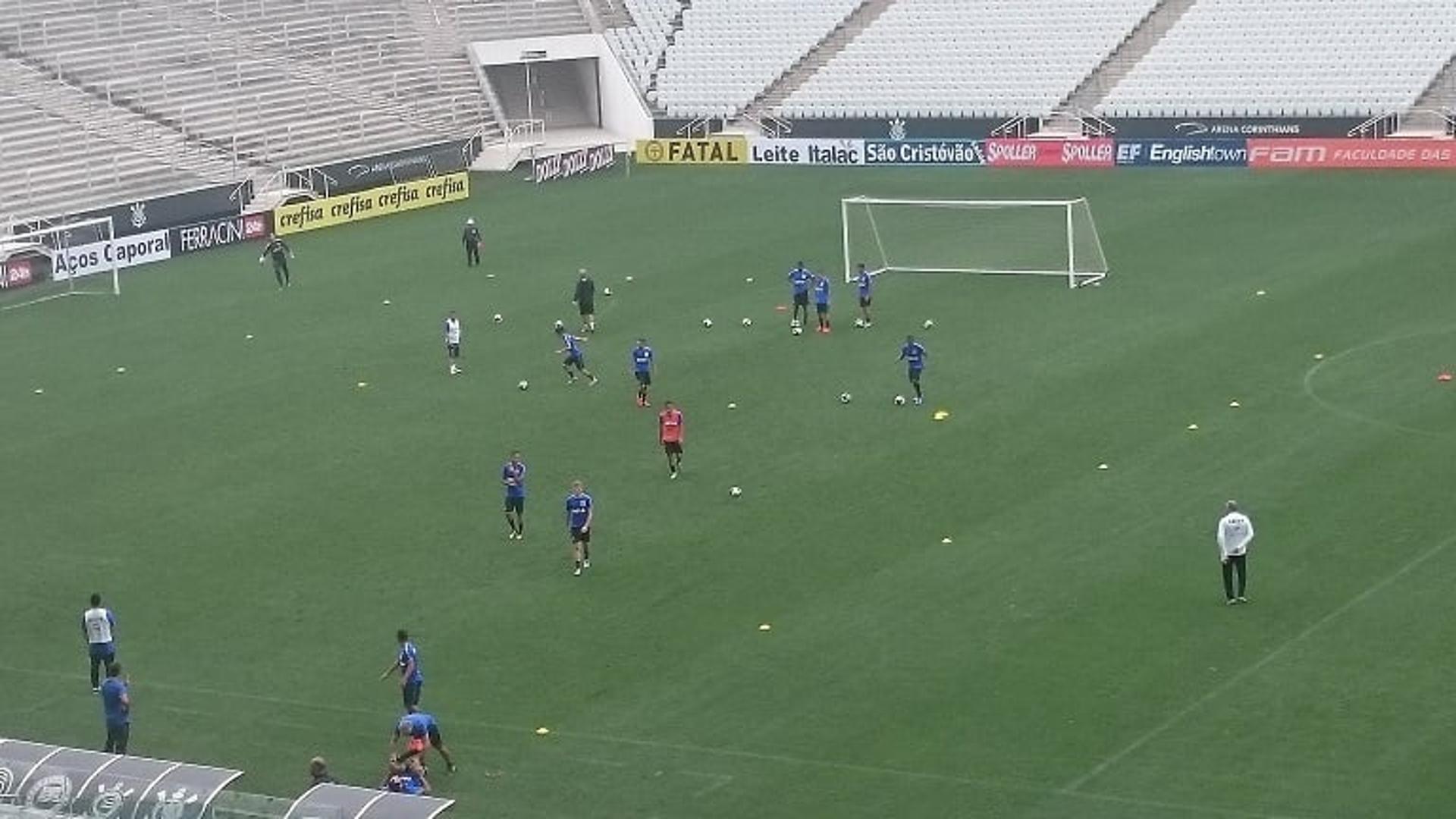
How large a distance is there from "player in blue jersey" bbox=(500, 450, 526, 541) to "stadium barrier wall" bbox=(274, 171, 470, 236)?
102ft

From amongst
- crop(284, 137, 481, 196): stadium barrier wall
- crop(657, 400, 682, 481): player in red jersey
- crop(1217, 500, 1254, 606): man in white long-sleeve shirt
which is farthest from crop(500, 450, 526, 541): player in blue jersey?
crop(284, 137, 481, 196): stadium barrier wall

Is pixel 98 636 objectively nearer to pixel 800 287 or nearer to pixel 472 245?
pixel 800 287

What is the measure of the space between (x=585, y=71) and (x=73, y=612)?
174 feet

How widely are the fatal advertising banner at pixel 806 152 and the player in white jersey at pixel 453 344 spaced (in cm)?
2764

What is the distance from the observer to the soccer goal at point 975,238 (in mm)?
54438

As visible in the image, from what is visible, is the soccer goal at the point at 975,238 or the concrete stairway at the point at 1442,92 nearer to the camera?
the soccer goal at the point at 975,238

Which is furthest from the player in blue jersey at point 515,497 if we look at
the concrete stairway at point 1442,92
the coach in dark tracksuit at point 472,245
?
the concrete stairway at point 1442,92

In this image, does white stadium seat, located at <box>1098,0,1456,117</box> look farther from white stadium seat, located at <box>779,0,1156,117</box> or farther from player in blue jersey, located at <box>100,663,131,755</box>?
player in blue jersey, located at <box>100,663,131,755</box>

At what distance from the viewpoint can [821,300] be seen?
48312 mm

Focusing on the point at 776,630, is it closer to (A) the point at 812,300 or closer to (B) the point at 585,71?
(A) the point at 812,300

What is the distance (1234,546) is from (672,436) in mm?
10360

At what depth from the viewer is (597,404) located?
43.6 metres

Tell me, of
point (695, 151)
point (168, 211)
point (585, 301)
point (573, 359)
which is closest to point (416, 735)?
point (573, 359)

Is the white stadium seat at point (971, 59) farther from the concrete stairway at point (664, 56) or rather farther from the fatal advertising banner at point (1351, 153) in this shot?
the fatal advertising banner at point (1351, 153)
